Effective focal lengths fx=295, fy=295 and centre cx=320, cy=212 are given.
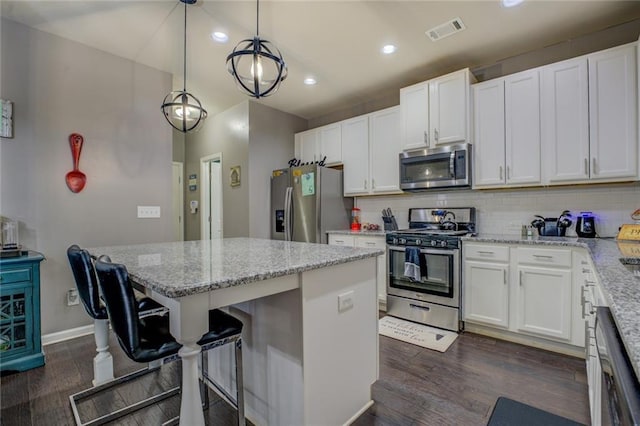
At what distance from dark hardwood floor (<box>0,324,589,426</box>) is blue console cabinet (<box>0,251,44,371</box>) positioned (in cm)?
11

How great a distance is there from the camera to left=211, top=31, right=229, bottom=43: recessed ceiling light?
274 cm

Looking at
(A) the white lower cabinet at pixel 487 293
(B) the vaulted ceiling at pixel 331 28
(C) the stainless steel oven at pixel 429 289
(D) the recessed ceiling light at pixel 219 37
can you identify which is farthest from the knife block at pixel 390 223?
(D) the recessed ceiling light at pixel 219 37

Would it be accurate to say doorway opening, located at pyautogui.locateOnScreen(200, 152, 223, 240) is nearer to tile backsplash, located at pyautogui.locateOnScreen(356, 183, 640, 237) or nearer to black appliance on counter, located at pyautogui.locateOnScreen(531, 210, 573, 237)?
tile backsplash, located at pyautogui.locateOnScreen(356, 183, 640, 237)

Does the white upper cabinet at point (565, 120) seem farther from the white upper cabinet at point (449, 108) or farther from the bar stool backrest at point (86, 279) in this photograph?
the bar stool backrest at point (86, 279)

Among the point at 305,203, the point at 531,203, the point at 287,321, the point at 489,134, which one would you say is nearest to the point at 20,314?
the point at 287,321

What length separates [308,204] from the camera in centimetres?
403

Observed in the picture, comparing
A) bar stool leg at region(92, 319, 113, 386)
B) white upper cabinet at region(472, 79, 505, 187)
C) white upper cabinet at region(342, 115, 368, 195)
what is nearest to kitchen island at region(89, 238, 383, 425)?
bar stool leg at region(92, 319, 113, 386)

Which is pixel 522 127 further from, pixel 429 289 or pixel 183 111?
pixel 183 111

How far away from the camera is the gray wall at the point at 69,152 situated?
265 centimetres

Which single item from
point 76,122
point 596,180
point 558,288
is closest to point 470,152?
point 596,180

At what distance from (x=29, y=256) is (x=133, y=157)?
1.41 m

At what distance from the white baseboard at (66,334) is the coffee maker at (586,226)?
4.79 meters

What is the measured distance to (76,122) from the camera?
2.95m

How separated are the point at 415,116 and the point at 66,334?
427cm
